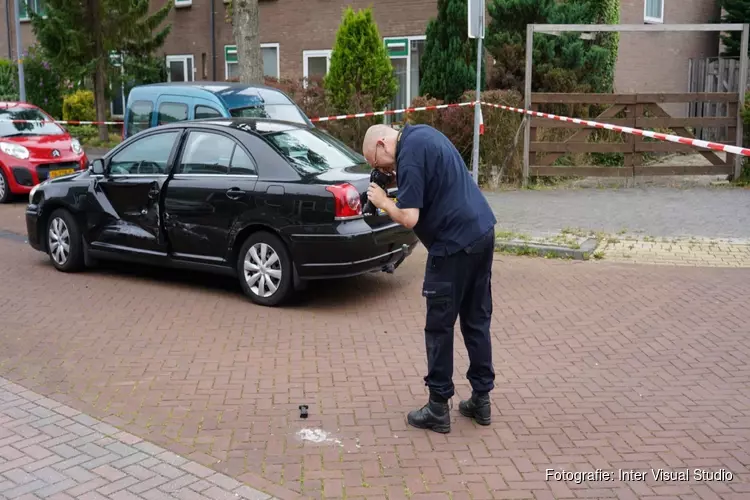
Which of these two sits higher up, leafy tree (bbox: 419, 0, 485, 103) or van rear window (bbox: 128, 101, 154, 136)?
leafy tree (bbox: 419, 0, 485, 103)

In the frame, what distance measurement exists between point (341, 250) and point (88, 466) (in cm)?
319

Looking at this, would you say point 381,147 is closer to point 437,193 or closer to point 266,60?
point 437,193

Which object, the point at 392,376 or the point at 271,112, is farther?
the point at 271,112

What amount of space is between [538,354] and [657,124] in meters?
8.71

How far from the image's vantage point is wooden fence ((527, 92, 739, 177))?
1383 cm

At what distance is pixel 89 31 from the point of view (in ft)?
74.2

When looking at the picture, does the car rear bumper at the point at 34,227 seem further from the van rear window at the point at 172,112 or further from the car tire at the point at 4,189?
the car tire at the point at 4,189

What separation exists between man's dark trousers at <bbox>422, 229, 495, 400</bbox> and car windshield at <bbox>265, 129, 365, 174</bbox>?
2957mm

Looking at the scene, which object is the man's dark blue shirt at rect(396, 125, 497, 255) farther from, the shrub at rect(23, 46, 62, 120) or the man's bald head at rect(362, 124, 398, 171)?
the shrub at rect(23, 46, 62, 120)

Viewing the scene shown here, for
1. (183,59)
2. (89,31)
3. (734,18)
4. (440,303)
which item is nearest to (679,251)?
(440,303)

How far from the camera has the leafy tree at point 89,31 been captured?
22.0 meters

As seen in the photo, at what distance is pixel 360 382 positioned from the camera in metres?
5.62

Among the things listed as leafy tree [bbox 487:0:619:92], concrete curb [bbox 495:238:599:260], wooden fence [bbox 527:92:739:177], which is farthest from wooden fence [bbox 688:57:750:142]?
concrete curb [bbox 495:238:599:260]

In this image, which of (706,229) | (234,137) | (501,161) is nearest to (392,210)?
(234,137)
